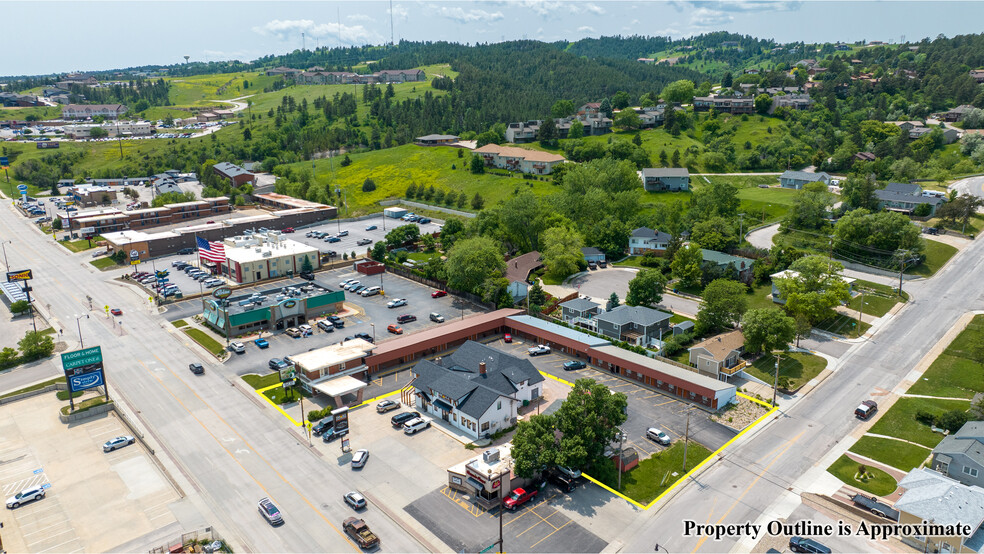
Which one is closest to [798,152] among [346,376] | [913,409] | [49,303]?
[913,409]

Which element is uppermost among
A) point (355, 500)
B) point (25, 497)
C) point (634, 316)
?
point (634, 316)

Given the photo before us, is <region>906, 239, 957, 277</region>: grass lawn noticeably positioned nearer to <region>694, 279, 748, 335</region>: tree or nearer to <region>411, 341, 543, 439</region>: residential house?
<region>694, 279, 748, 335</region>: tree

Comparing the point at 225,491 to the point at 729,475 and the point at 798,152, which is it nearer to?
the point at 729,475

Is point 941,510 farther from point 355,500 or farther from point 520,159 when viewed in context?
point 520,159

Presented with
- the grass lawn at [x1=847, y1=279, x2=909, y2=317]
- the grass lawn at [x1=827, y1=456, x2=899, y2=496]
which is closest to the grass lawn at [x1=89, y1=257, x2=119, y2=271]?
the grass lawn at [x1=827, y1=456, x2=899, y2=496]

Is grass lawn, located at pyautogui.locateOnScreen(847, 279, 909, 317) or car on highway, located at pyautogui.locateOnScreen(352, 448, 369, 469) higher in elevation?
grass lawn, located at pyautogui.locateOnScreen(847, 279, 909, 317)

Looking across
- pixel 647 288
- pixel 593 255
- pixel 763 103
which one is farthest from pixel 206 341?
pixel 763 103

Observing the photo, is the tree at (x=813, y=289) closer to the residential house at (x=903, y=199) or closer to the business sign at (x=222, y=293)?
the residential house at (x=903, y=199)
